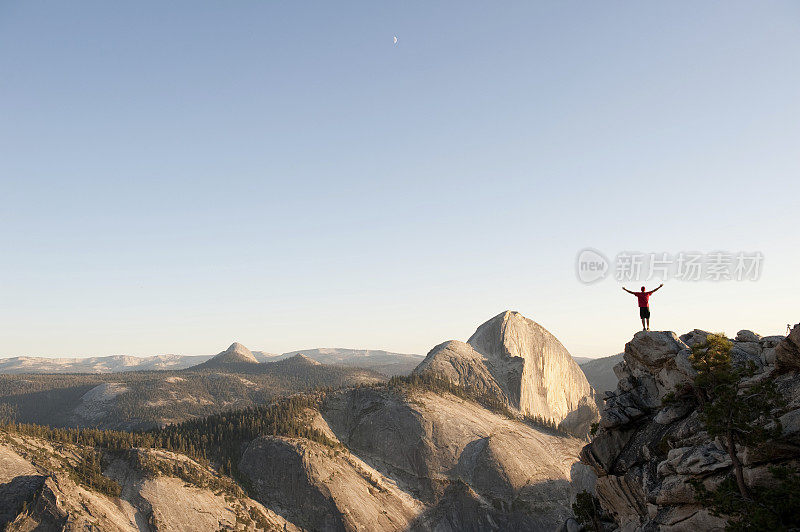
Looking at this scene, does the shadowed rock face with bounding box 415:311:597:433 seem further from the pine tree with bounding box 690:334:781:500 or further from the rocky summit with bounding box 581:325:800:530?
the pine tree with bounding box 690:334:781:500

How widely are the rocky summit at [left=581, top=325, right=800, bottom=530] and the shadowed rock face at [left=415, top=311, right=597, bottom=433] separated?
11802 centimetres

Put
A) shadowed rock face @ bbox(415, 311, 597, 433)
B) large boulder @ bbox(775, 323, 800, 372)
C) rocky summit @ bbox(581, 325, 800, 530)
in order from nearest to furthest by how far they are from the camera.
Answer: rocky summit @ bbox(581, 325, 800, 530) < large boulder @ bbox(775, 323, 800, 372) < shadowed rock face @ bbox(415, 311, 597, 433)

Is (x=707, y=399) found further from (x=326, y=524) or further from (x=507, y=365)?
(x=507, y=365)

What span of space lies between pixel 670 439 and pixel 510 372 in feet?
473

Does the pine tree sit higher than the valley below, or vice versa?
the pine tree

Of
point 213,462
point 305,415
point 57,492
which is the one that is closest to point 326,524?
point 213,462

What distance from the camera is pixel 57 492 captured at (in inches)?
2537

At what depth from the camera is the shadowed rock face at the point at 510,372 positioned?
17075 cm

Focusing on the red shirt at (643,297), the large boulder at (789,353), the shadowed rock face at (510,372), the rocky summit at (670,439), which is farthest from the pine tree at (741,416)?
the shadowed rock face at (510,372)

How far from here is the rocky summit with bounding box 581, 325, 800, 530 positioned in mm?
30812

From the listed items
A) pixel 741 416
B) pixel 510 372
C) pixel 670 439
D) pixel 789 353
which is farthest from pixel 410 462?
pixel 789 353

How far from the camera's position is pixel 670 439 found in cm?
3912

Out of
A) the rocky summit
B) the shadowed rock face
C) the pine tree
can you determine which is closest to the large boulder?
the rocky summit

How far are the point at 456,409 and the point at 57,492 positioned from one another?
98.3 meters
